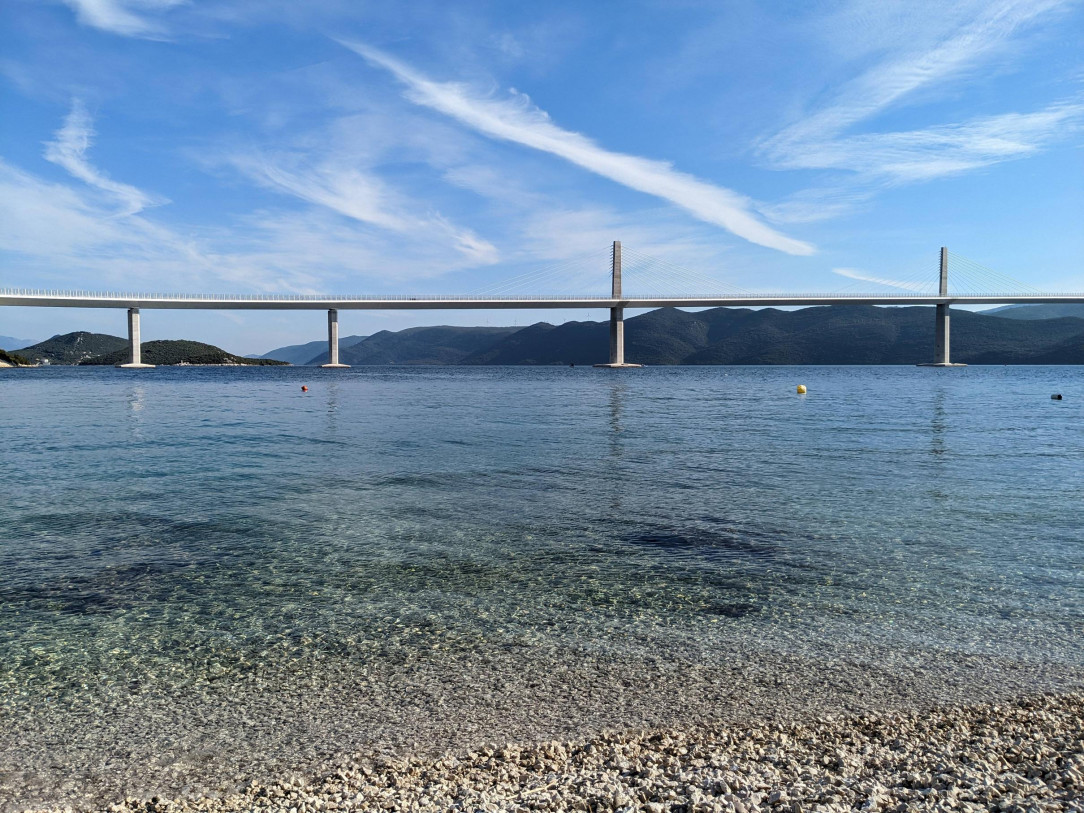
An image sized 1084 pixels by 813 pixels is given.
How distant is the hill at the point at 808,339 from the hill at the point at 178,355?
6420cm

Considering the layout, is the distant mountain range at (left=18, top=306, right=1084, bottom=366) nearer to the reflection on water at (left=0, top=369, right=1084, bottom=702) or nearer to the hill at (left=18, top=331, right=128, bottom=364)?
the hill at (left=18, top=331, right=128, bottom=364)

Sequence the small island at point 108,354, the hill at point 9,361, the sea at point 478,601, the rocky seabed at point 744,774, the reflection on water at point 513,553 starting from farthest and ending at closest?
the small island at point 108,354 < the hill at point 9,361 < the reflection on water at point 513,553 < the sea at point 478,601 < the rocky seabed at point 744,774

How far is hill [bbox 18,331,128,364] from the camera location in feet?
439

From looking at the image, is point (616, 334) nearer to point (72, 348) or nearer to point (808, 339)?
point (808, 339)

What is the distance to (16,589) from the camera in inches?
184

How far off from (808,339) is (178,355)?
370 ft

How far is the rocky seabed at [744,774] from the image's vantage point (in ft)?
7.35

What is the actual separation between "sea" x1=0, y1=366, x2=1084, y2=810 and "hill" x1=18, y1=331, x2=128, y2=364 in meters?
147

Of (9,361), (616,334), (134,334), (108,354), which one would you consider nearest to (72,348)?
(108,354)

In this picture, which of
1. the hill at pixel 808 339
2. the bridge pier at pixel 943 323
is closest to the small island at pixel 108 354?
the hill at pixel 808 339

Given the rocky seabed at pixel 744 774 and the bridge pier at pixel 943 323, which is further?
the bridge pier at pixel 943 323

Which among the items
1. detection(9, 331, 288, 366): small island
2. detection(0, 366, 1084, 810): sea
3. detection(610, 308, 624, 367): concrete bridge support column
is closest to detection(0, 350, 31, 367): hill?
detection(9, 331, 288, 366): small island

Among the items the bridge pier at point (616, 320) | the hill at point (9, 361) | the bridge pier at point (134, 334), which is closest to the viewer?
the bridge pier at point (134, 334)

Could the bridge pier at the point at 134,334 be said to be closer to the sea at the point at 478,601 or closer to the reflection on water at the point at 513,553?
the reflection on water at the point at 513,553
